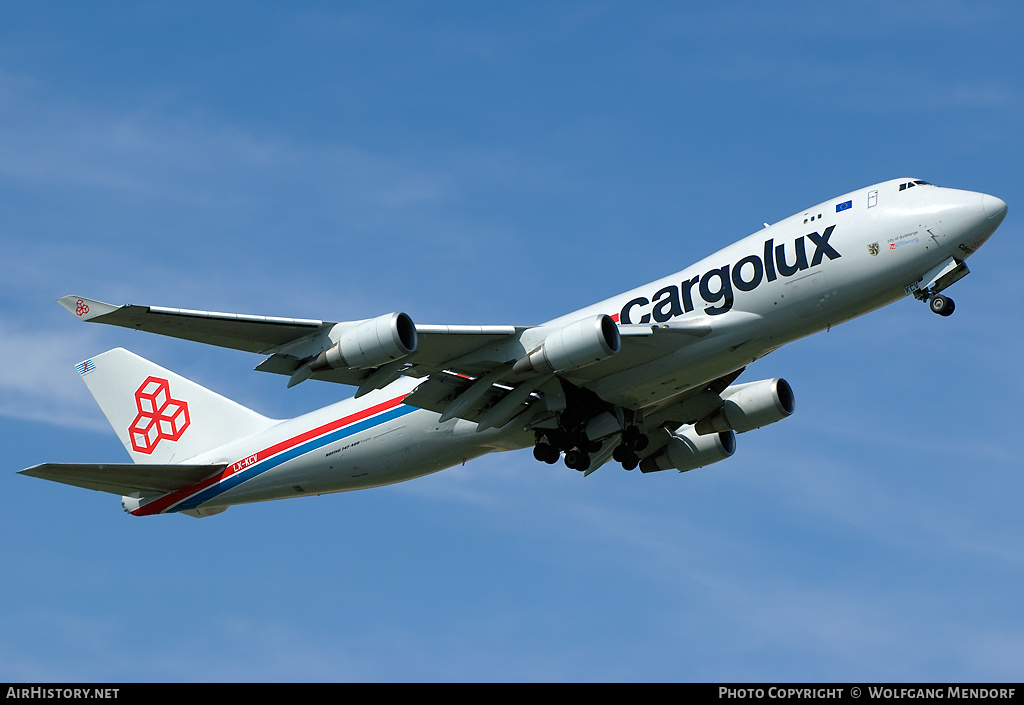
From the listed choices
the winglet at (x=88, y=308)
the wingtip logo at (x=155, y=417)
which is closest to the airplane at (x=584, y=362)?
the winglet at (x=88, y=308)

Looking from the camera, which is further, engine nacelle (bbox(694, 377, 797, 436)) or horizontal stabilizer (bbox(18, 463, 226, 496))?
engine nacelle (bbox(694, 377, 797, 436))

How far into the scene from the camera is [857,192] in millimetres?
29156

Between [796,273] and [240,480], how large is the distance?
17273 mm

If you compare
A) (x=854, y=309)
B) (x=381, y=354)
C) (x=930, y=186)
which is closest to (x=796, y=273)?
(x=854, y=309)

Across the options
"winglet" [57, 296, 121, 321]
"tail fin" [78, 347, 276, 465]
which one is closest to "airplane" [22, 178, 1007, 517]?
"winglet" [57, 296, 121, 321]

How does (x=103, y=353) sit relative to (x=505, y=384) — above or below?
above

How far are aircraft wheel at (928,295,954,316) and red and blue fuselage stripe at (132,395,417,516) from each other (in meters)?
13.5

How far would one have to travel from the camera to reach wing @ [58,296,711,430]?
2662 centimetres

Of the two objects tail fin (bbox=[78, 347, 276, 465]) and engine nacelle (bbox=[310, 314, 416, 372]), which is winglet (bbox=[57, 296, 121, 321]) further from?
tail fin (bbox=[78, 347, 276, 465])

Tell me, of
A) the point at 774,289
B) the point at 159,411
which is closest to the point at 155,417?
the point at 159,411

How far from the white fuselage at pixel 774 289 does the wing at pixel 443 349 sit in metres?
0.66

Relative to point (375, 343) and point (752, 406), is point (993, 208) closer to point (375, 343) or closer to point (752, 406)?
point (752, 406)
